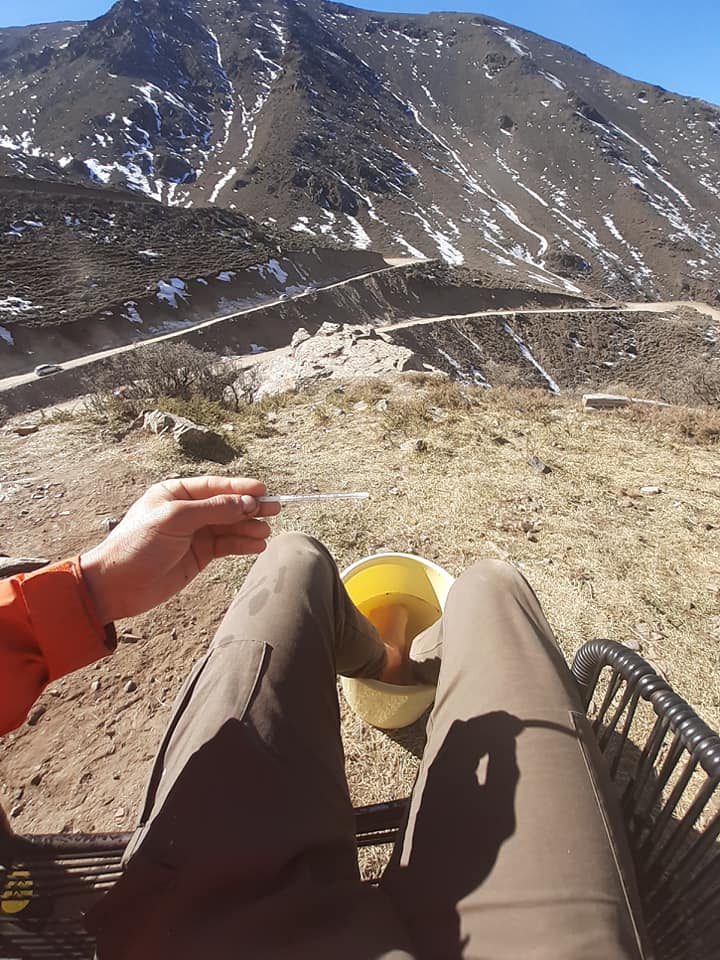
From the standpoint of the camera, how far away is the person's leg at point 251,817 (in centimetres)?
93

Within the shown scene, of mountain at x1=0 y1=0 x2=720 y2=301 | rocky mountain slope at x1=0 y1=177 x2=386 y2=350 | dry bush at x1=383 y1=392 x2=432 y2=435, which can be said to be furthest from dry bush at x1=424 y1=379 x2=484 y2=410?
mountain at x1=0 y1=0 x2=720 y2=301

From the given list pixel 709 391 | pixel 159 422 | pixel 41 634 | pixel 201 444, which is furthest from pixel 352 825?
pixel 709 391

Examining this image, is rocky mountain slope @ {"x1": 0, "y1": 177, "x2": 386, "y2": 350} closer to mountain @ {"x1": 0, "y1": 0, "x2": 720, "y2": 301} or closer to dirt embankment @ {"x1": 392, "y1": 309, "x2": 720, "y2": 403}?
mountain @ {"x1": 0, "y1": 0, "x2": 720, "y2": 301}

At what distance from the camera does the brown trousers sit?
935 millimetres

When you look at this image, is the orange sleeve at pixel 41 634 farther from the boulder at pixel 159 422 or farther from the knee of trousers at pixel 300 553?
the boulder at pixel 159 422

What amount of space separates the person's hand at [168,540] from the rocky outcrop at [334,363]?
6.82 m

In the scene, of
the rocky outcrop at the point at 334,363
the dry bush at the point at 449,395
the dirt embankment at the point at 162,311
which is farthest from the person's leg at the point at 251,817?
the dirt embankment at the point at 162,311

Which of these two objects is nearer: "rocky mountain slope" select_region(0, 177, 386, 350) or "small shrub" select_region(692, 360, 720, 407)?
"small shrub" select_region(692, 360, 720, 407)

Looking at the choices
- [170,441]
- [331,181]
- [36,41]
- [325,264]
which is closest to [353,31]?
[36,41]

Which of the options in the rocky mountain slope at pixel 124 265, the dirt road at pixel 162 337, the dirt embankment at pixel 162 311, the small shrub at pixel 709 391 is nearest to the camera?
the small shrub at pixel 709 391

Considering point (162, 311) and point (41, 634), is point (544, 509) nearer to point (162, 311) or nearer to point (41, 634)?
point (41, 634)

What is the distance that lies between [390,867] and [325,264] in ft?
122

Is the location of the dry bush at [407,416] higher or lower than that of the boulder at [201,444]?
higher

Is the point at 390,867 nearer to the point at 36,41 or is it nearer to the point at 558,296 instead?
the point at 558,296
